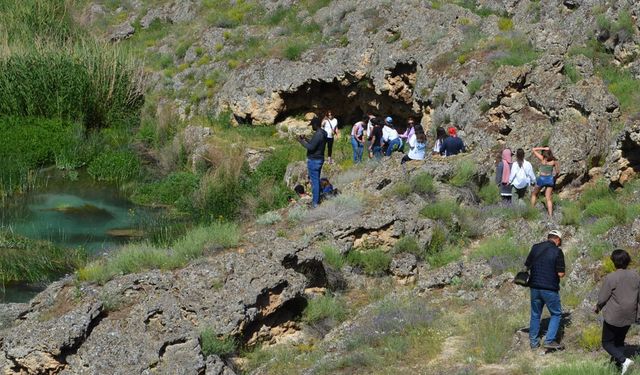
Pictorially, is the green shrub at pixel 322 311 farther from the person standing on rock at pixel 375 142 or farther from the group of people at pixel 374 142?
the person standing on rock at pixel 375 142

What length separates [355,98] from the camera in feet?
90.9

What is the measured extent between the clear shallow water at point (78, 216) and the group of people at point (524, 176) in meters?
9.06

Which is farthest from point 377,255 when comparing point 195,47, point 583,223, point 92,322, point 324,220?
point 195,47

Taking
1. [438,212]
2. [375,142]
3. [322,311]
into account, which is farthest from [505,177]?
[375,142]

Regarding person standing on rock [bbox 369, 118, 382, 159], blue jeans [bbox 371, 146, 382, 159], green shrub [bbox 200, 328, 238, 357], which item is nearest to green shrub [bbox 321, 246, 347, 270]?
green shrub [bbox 200, 328, 238, 357]

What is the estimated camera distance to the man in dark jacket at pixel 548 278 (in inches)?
402

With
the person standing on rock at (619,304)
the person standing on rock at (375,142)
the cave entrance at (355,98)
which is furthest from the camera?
the cave entrance at (355,98)

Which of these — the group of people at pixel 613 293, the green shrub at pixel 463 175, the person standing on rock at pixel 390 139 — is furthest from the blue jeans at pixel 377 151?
the group of people at pixel 613 293

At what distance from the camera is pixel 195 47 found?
32.4 m

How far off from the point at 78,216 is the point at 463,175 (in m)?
11.3

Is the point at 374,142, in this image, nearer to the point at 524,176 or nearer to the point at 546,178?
the point at 524,176

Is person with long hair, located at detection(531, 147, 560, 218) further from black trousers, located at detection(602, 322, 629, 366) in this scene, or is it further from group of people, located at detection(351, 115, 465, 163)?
black trousers, located at detection(602, 322, 629, 366)

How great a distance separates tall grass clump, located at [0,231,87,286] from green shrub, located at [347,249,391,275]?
6.60 meters

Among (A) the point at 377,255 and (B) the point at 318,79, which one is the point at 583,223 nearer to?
(A) the point at 377,255
